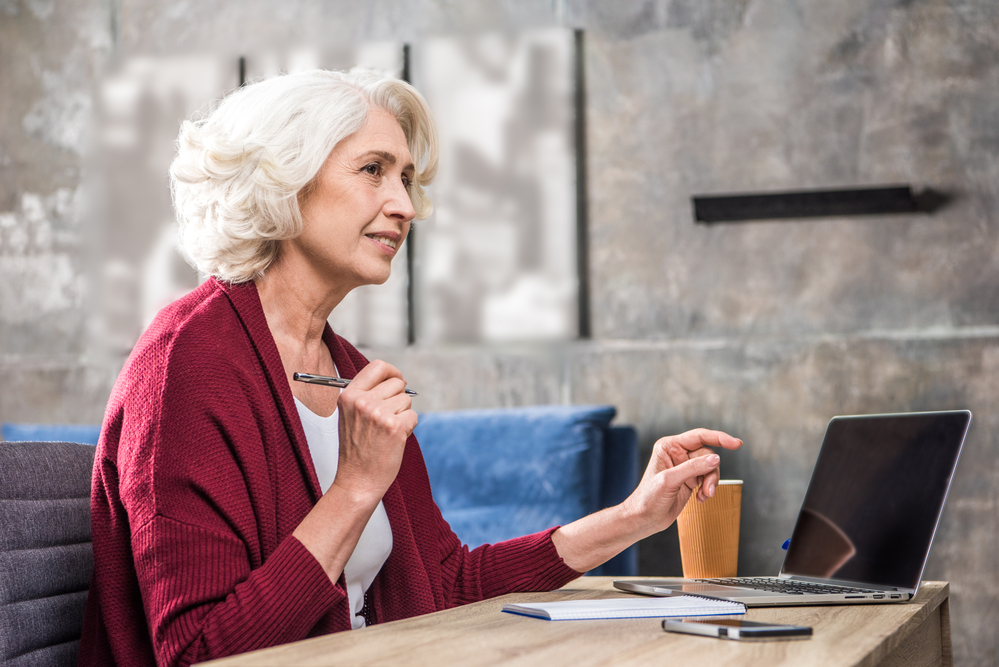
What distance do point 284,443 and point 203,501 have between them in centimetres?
15

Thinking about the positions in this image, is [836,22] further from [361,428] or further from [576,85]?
[361,428]

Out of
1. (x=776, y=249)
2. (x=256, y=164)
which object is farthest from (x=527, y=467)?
(x=256, y=164)

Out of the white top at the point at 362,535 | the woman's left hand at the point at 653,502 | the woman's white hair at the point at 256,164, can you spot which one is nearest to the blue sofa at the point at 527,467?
the woman's left hand at the point at 653,502

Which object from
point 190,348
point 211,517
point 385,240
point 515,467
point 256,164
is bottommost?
point 515,467

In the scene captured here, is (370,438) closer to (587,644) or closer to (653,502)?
(587,644)

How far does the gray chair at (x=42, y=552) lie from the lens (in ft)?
3.59

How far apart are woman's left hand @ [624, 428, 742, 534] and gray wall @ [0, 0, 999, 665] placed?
54.9 inches

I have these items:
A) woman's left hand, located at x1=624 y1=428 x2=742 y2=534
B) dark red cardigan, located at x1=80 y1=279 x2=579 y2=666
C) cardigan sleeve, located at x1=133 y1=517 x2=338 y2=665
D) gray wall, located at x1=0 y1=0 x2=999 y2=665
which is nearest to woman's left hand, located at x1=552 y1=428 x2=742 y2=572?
Answer: woman's left hand, located at x1=624 y1=428 x2=742 y2=534

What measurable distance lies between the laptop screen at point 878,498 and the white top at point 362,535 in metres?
0.67

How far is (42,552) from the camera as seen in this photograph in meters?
1.15

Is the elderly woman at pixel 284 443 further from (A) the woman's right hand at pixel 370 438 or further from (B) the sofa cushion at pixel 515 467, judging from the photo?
(B) the sofa cushion at pixel 515 467

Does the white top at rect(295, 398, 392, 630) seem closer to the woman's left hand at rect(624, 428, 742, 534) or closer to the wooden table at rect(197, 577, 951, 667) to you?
the wooden table at rect(197, 577, 951, 667)

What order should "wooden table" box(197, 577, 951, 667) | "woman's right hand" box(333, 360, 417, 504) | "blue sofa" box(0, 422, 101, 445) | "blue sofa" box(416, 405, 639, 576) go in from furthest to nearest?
"blue sofa" box(0, 422, 101, 445) → "blue sofa" box(416, 405, 639, 576) → "woman's right hand" box(333, 360, 417, 504) → "wooden table" box(197, 577, 951, 667)

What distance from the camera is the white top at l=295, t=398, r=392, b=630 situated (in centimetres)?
129
